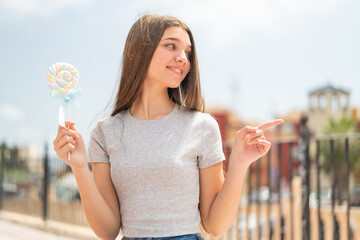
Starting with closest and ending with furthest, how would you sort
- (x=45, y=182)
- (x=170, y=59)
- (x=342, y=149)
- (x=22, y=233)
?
(x=170, y=59), (x=22, y=233), (x=45, y=182), (x=342, y=149)

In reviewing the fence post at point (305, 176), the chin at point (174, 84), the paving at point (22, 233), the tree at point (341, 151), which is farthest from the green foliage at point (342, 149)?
the chin at point (174, 84)

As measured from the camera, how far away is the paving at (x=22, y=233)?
734 centimetres

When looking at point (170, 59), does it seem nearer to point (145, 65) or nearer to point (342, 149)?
point (145, 65)

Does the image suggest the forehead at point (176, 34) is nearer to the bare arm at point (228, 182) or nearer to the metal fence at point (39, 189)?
the bare arm at point (228, 182)

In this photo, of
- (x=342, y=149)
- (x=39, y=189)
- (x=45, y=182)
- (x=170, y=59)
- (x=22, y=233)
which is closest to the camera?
(x=170, y=59)

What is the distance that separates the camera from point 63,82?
5.82 ft

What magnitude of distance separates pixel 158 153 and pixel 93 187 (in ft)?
0.90

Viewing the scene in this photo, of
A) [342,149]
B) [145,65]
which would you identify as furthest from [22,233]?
[342,149]

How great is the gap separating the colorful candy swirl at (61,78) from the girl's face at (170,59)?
1.03ft

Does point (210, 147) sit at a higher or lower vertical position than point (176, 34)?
lower

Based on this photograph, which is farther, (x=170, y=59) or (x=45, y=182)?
(x=45, y=182)

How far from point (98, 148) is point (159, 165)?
0.92 feet

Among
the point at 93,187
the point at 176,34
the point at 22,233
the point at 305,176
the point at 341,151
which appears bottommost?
the point at 22,233

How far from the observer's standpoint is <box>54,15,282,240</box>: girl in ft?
5.31
